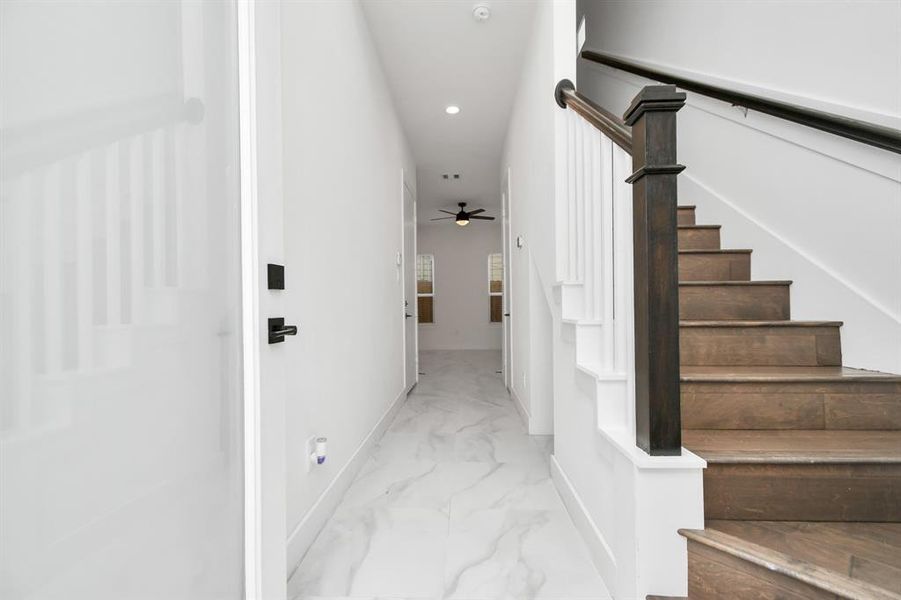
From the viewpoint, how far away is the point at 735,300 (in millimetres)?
1911

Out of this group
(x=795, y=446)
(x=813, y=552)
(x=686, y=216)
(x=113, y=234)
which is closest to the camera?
(x=113, y=234)

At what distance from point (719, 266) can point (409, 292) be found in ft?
10.3

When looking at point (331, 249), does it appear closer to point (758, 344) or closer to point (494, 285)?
point (758, 344)

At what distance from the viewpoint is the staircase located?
930mm

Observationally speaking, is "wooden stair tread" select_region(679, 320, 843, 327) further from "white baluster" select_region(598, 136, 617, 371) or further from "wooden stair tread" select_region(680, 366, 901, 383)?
"white baluster" select_region(598, 136, 617, 371)

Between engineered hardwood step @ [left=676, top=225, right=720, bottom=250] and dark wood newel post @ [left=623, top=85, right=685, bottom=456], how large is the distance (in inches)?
59.5

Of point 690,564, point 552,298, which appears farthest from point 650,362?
point 552,298

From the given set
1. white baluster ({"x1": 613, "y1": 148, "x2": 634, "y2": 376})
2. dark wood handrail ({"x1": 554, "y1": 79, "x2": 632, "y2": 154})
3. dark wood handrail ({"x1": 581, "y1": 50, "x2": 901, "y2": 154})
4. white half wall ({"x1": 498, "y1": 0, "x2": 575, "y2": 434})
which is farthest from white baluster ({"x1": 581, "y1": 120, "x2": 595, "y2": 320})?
dark wood handrail ({"x1": 581, "y1": 50, "x2": 901, "y2": 154})

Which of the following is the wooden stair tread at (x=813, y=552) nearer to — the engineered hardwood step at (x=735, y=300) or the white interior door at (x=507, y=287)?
the engineered hardwood step at (x=735, y=300)

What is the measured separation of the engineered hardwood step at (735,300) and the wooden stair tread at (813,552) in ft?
3.25

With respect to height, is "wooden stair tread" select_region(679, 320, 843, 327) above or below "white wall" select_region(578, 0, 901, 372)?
below

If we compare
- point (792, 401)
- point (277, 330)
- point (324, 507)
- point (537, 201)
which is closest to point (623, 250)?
point (792, 401)

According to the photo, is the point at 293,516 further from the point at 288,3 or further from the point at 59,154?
the point at 288,3

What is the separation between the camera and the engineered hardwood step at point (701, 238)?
2369 mm
